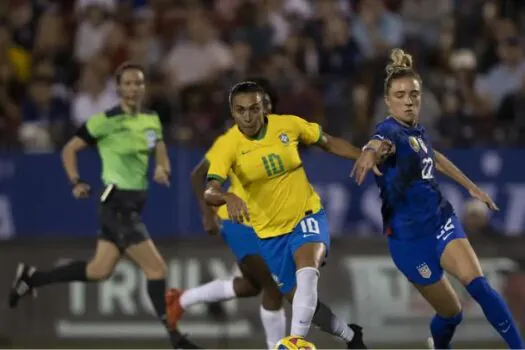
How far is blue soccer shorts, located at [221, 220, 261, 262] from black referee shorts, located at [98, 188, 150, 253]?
1.06m

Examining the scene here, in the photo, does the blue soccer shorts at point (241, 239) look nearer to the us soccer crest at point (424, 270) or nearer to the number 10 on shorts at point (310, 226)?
the number 10 on shorts at point (310, 226)

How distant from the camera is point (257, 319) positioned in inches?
544

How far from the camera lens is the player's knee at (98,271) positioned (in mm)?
11875

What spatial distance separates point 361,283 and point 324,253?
3975 millimetres

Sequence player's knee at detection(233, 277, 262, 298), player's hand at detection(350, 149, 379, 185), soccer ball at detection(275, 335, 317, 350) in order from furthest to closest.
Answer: player's knee at detection(233, 277, 262, 298) → soccer ball at detection(275, 335, 317, 350) → player's hand at detection(350, 149, 379, 185)

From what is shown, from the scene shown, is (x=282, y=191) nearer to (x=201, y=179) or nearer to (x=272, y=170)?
(x=272, y=170)

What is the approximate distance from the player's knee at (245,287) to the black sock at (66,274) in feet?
4.46

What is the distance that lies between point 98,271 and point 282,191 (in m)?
2.52

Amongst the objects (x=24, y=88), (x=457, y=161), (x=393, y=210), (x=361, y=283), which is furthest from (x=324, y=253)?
(x=24, y=88)

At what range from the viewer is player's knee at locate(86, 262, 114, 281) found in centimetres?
1188

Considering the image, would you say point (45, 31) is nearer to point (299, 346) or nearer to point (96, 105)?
point (96, 105)

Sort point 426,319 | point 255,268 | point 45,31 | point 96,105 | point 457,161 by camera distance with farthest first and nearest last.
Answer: point 45,31, point 96,105, point 457,161, point 426,319, point 255,268

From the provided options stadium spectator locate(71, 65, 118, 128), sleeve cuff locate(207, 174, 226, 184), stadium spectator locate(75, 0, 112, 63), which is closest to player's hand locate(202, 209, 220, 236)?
sleeve cuff locate(207, 174, 226, 184)

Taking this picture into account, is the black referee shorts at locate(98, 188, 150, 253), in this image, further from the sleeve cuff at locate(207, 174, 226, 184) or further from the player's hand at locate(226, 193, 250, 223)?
the player's hand at locate(226, 193, 250, 223)
